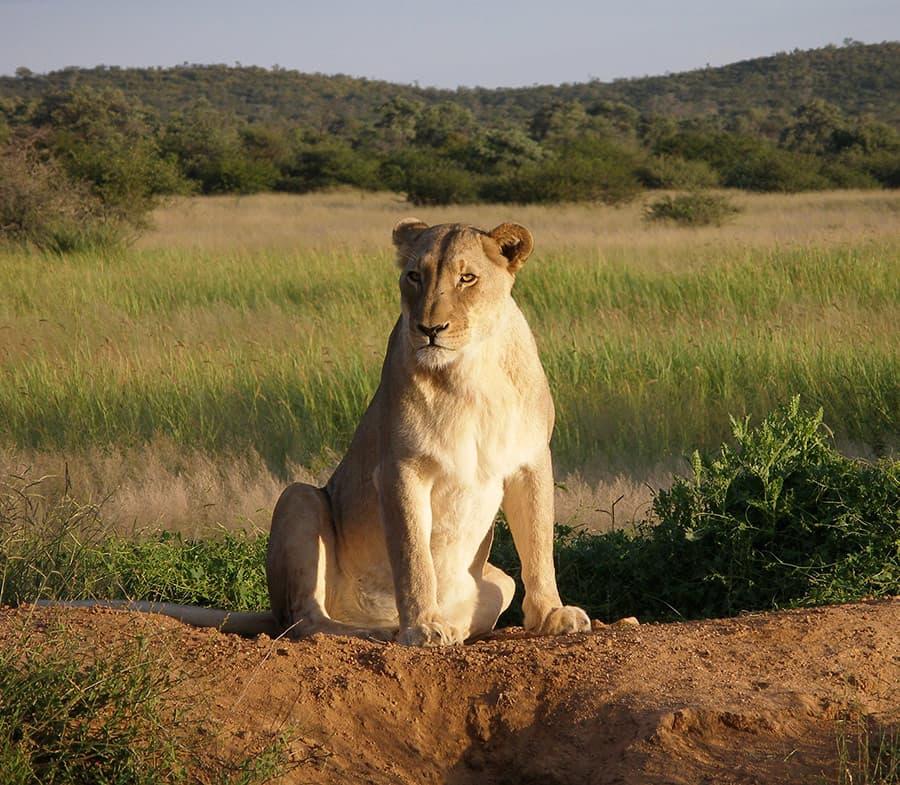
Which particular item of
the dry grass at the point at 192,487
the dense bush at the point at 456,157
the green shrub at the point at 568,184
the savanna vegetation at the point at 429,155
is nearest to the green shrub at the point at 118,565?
the dry grass at the point at 192,487

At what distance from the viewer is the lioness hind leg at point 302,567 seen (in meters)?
4.57

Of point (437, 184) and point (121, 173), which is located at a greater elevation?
point (121, 173)

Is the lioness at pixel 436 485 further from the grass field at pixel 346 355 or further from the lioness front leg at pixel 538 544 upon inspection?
the grass field at pixel 346 355

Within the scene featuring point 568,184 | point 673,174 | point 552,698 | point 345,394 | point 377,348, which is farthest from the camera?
point 673,174

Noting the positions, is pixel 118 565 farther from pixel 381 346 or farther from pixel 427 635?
pixel 381 346

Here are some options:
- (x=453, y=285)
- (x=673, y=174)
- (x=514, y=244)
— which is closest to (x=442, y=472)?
(x=453, y=285)

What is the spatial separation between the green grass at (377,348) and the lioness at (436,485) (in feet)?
11.6

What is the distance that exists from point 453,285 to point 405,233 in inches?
15.6

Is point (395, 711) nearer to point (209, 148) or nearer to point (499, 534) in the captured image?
point (499, 534)

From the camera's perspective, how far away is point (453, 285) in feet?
13.8

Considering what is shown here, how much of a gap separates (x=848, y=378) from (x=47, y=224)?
1297cm

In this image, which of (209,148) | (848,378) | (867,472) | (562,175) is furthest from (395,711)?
(209,148)

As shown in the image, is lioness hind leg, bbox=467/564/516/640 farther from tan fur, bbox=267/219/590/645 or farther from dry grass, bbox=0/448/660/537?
dry grass, bbox=0/448/660/537

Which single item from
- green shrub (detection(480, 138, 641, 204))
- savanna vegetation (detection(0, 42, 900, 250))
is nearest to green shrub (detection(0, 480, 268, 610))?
savanna vegetation (detection(0, 42, 900, 250))
